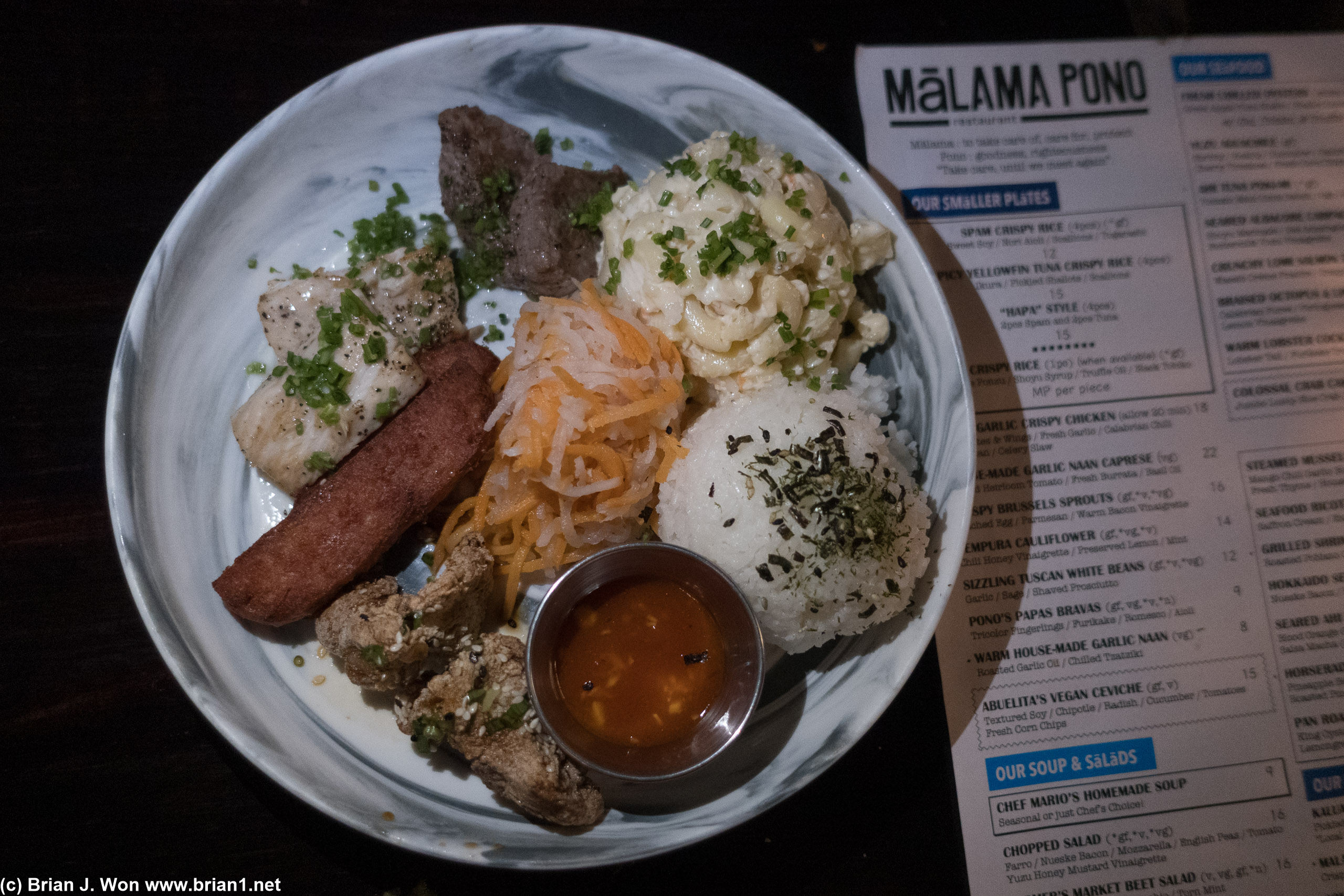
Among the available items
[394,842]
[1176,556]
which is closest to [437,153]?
[394,842]

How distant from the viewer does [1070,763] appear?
9.60 feet

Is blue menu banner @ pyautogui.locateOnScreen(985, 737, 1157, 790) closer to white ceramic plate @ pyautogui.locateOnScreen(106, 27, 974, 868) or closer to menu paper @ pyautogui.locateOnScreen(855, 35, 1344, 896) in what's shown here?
menu paper @ pyautogui.locateOnScreen(855, 35, 1344, 896)

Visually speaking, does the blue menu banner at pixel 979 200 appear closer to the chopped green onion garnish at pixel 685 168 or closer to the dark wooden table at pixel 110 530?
the dark wooden table at pixel 110 530

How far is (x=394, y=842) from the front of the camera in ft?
7.64

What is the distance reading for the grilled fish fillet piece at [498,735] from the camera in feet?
7.81

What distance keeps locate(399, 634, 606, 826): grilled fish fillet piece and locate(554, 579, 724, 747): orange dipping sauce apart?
17 cm

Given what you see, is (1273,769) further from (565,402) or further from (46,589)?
(46,589)

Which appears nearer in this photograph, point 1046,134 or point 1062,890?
point 1062,890

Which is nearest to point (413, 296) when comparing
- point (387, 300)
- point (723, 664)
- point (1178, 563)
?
point (387, 300)

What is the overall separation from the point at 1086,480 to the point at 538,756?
Result: 2.58m

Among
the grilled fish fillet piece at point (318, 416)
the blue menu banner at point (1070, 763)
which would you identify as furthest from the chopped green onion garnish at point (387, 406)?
the blue menu banner at point (1070, 763)

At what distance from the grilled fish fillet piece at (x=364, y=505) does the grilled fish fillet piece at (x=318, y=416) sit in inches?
2.1

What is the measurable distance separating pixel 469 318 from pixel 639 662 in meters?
1.57

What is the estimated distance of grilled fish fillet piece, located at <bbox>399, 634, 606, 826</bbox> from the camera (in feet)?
7.81
